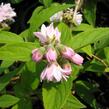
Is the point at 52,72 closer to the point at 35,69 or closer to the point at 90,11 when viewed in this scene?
the point at 35,69

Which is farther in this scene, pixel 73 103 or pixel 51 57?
pixel 73 103

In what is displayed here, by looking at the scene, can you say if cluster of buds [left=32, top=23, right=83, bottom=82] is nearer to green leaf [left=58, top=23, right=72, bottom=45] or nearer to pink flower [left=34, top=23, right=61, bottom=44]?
pink flower [left=34, top=23, right=61, bottom=44]

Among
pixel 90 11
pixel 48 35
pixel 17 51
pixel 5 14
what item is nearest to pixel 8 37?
pixel 17 51

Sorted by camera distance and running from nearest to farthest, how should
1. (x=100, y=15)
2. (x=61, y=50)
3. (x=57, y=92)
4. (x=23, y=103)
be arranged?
(x=61, y=50) → (x=57, y=92) → (x=23, y=103) → (x=100, y=15)

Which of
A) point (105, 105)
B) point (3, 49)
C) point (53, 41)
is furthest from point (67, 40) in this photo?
point (105, 105)

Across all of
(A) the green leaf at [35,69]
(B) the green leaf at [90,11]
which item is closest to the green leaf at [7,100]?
(A) the green leaf at [35,69]

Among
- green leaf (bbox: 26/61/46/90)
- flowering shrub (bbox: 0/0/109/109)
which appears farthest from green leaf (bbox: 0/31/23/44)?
green leaf (bbox: 26/61/46/90)

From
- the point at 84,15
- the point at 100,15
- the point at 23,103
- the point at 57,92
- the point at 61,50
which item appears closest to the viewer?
the point at 61,50

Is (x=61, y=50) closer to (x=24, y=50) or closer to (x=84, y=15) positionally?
(x=24, y=50)
